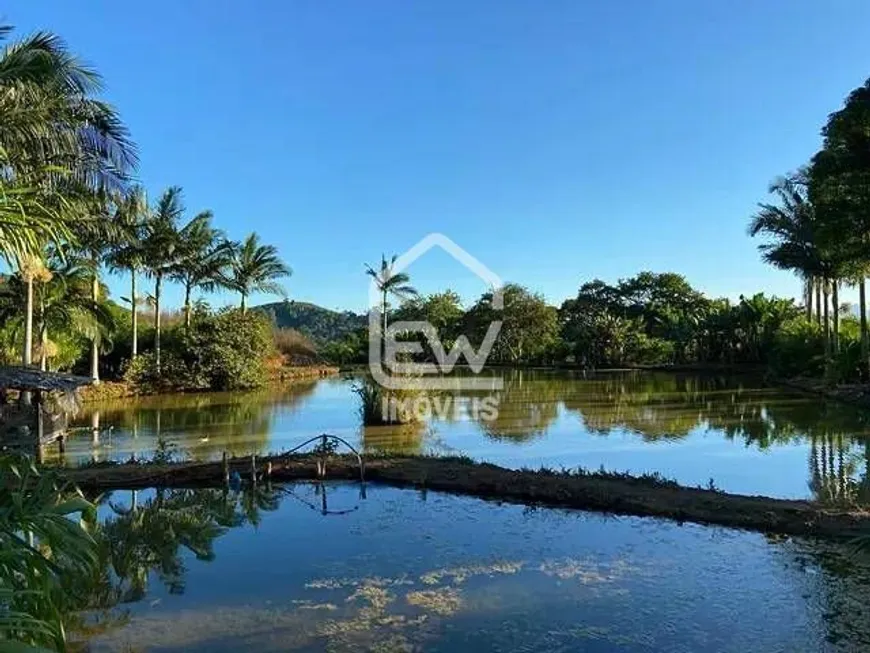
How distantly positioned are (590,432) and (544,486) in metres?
6.64

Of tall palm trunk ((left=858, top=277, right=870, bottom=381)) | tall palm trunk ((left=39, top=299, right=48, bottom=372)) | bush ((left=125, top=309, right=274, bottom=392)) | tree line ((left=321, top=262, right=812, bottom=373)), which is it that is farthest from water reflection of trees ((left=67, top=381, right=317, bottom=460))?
tall palm trunk ((left=858, top=277, right=870, bottom=381))

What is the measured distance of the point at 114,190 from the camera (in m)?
16.6

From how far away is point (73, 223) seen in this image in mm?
17766

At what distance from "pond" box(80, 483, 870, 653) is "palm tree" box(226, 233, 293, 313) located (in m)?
26.8

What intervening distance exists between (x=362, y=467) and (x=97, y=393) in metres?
16.3

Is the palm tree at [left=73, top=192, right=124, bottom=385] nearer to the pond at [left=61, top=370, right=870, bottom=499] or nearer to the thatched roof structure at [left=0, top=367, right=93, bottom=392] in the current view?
the pond at [left=61, top=370, right=870, bottom=499]

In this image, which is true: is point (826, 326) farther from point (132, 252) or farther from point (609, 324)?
point (132, 252)

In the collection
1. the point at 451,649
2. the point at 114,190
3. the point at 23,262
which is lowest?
the point at 451,649

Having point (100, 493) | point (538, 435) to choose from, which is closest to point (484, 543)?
point (100, 493)

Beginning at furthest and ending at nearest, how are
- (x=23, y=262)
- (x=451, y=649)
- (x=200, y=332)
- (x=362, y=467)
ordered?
(x=200, y=332) → (x=362, y=467) → (x=451, y=649) → (x=23, y=262)

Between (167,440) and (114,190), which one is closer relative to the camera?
(167,440)

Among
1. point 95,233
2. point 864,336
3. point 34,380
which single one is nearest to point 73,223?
point 95,233

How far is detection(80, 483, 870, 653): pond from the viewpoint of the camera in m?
5.31

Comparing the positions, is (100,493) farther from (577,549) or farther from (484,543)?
(577,549)
